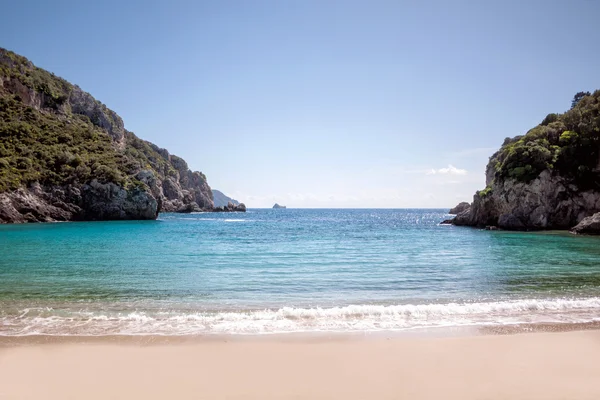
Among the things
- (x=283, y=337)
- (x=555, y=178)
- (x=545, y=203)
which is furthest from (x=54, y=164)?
(x=555, y=178)

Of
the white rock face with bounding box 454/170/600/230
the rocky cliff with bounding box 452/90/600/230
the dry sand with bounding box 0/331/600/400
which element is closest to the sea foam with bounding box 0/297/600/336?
the dry sand with bounding box 0/331/600/400

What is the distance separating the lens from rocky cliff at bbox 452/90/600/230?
4922 cm

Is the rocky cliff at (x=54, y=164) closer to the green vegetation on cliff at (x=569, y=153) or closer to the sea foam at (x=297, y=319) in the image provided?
the sea foam at (x=297, y=319)

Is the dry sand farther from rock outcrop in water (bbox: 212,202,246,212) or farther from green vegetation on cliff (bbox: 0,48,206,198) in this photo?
rock outcrop in water (bbox: 212,202,246,212)

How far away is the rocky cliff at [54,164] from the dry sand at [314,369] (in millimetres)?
65390

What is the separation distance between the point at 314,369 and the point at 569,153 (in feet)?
193

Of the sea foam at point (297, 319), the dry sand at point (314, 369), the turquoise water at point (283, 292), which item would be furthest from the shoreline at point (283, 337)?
the turquoise water at point (283, 292)

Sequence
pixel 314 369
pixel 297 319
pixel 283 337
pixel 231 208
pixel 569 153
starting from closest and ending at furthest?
pixel 314 369, pixel 283 337, pixel 297 319, pixel 569 153, pixel 231 208

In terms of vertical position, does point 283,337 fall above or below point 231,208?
below

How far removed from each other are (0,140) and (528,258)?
8593cm

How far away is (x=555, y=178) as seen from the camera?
50.0m

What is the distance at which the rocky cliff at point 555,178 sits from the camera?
161 feet

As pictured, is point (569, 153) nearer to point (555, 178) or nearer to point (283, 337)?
point (555, 178)

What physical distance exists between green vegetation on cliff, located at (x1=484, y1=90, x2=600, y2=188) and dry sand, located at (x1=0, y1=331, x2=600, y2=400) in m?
50.9
